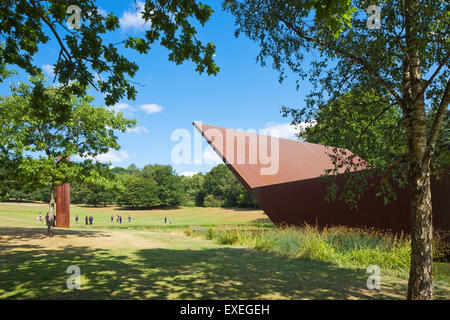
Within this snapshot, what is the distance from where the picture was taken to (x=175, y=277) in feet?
18.5

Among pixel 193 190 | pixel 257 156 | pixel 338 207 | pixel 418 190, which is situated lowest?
pixel 193 190

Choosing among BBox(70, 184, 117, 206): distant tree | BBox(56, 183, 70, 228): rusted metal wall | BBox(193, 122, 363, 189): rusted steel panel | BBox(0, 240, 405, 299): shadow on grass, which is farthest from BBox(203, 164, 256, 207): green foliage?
BBox(0, 240, 405, 299): shadow on grass

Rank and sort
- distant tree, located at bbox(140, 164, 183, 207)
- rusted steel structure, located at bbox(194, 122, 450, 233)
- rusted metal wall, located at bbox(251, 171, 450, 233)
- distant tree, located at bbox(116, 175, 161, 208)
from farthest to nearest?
distant tree, located at bbox(140, 164, 183, 207), distant tree, located at bbox(116, 175, 161, 208), rusted steel structure, located at bbox(194, 122, 450, 233), rusted metal wall, located at bbox(251, 171, 450, 233)

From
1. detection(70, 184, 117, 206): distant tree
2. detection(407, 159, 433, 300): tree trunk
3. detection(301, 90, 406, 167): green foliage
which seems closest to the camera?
detection(407, 159, 433, 300): tree trunk

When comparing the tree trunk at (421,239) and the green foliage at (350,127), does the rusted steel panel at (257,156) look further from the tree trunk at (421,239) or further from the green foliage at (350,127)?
the tree trunk at (421,239)

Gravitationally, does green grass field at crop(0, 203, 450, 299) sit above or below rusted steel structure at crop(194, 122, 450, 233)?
below

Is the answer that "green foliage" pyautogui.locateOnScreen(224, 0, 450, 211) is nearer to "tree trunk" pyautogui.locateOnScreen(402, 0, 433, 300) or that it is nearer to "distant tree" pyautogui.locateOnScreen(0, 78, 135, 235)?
"tree trunk" pyautogui.locateOnScreen(402, 0, 433, 300)

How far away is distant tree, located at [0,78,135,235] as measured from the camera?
1127cm

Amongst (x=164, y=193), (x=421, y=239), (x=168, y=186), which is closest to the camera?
(x=421, y=239)

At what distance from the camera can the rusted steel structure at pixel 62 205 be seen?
19797mm

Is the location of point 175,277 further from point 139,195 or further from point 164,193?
point 164,193

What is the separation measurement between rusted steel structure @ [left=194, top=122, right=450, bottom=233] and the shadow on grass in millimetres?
3698

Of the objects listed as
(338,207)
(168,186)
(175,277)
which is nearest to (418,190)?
(175,277)

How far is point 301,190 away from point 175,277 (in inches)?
352
